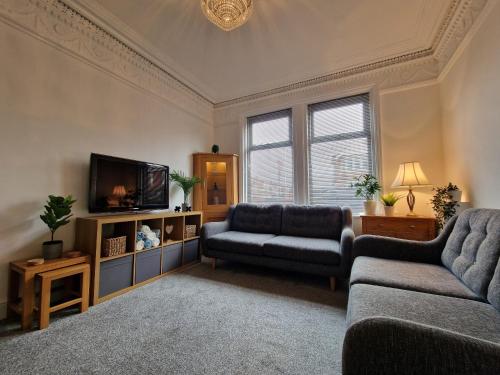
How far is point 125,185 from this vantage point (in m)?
2.60

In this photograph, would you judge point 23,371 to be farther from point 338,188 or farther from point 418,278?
point 338,188

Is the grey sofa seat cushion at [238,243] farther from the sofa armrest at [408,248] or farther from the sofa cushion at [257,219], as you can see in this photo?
the sofa armrest at [408,248]

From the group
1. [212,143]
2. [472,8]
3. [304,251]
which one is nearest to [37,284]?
[304,251]

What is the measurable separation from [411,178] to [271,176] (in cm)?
203

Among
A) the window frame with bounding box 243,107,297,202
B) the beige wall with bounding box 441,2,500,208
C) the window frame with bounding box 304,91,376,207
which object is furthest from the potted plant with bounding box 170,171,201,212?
the beige wall with bounding box 441,2,500,208

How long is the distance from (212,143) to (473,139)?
12.3 feet

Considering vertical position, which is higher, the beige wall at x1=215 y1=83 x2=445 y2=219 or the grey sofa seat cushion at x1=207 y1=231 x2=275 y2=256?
the beige wall at x1=215 y1=83 x2=445 y2=219

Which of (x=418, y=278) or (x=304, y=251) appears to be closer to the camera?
(x=418, y=278)

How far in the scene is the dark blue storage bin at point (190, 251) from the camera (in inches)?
121

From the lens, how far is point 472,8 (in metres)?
1.98

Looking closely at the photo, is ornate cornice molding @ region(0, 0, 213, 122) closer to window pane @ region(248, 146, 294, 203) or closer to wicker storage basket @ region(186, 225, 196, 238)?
window pane @ region(248, 146, 294, 203)

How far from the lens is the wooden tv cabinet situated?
204 cm

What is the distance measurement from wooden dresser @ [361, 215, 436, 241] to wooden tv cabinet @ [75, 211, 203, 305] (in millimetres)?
2382

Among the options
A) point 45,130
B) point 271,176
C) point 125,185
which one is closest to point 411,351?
point 125,185
